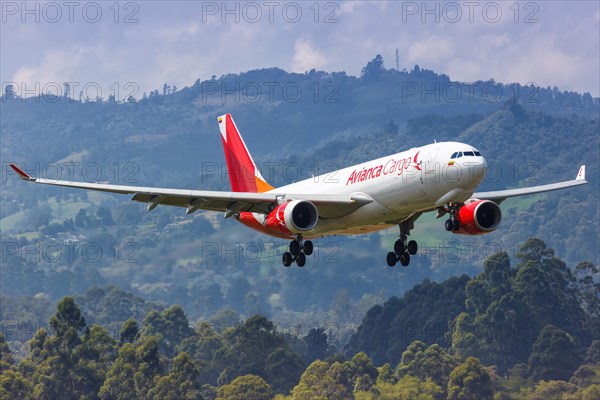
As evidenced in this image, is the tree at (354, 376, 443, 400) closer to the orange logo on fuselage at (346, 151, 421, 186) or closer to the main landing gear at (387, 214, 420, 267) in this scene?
the main landing gear at (387, 214, 420, 267)

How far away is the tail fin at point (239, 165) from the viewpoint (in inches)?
2790

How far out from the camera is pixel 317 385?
148375mm

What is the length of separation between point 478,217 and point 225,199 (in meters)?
12.3

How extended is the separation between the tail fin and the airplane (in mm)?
8440

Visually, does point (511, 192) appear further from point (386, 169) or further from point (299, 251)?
point (299, 251)

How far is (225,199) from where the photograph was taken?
188 feet

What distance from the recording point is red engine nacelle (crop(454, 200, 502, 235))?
182 feet

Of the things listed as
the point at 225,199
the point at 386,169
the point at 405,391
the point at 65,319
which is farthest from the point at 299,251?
the point at 65,319

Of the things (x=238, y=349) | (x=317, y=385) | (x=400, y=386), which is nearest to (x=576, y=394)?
(x=400, y=386)

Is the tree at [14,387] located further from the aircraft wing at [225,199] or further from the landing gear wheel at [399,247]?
the landing gear wheel at [399,247]

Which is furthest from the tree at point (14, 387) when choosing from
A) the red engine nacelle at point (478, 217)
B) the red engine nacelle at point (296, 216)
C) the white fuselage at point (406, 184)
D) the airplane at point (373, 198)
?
the red engine nacelle at point (478, 217)

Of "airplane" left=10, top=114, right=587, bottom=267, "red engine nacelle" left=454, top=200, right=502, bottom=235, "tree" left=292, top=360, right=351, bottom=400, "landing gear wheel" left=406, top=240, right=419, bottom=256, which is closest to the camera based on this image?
"airplane" left=10, top=114, right=587, bottom=267

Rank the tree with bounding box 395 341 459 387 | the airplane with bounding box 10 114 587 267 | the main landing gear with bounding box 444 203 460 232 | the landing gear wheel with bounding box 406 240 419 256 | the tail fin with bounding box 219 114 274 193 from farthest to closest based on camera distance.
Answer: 1. the tree with bounding box 395 341 459 387
2. the tail fin with bounding box 219 114 274 193
3. the landing gear wheel with bounding box 406 240 419 256
4. the main landing gear with bounding box 444 203 460 232
5. the airplane with bounding box 10 114 587 267

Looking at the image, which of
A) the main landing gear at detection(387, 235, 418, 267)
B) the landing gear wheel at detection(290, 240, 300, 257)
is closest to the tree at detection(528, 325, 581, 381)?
the main landing gear at detection(387, 235, 418, 267)
